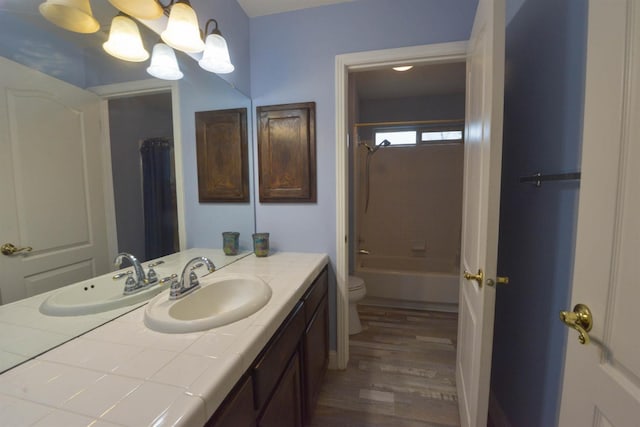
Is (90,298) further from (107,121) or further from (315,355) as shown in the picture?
(315,355)

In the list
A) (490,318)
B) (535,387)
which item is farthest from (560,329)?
(535,387)

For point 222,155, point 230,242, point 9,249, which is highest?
point 222,155

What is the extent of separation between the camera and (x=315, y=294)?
1511 millimetres

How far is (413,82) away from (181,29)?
102 inches

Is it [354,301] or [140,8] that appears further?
[354,301]

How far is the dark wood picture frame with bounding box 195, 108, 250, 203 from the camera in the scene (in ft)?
5.24

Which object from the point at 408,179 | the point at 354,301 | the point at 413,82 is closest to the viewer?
the point at 354,301

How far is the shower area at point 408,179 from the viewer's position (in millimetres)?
3162

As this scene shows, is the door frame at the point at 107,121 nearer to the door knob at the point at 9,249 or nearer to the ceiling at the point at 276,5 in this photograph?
the door knob at the point at 9,249

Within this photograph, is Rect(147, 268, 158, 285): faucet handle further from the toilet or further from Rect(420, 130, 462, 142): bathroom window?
Rect(420, 130, 462, 142): bathroom window

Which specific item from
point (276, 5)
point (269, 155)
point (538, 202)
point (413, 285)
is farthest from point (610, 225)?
point (413, 285)

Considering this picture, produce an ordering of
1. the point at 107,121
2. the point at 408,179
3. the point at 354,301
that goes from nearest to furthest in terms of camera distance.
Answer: the point at 107,121 < the point at 354,301 < the point at 408,179

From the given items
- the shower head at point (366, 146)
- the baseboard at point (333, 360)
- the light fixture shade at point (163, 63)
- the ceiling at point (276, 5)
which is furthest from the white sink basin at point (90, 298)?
the shower head at point (366, 146)

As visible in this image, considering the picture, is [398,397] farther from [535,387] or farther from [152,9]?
[152,9]
